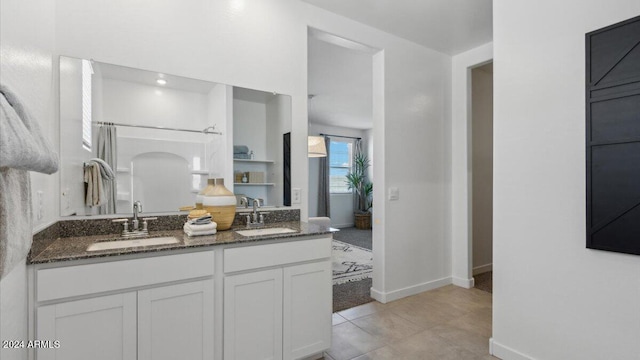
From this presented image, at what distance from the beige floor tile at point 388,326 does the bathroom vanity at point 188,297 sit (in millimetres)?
593

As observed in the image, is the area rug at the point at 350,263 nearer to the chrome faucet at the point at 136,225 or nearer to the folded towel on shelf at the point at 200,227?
the folded towel on shelf at the point at 200,227

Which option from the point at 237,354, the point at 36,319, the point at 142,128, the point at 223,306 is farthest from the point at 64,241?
the point at 237,354

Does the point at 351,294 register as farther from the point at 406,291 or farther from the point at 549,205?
the point at 549,205

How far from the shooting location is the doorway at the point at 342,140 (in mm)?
3431

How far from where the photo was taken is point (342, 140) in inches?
316

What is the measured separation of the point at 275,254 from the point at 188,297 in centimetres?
52

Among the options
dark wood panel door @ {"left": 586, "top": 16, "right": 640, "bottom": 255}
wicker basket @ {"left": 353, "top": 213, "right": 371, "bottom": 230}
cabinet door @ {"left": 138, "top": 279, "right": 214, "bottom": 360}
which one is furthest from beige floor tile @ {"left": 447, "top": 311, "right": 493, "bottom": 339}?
wicker basket @ {"left": 353, "top": 213, "right": 371, "bottom": 230}

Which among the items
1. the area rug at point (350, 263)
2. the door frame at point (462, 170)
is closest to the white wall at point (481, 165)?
the door frame at point (462, 170)

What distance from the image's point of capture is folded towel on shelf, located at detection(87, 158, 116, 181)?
185 cm

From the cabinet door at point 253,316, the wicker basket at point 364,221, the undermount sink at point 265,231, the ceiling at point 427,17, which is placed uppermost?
the ceiling at point 427,17

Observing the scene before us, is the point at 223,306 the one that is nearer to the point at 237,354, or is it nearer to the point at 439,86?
the point at 237,354

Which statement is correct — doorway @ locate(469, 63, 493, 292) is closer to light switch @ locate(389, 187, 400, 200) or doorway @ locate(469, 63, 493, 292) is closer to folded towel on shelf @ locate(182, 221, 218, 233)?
light switch @ locate(389, 187, 400, 200)

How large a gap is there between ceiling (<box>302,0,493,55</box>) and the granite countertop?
1979 mm

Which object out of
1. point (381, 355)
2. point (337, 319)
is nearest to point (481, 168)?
point (337, 319)
